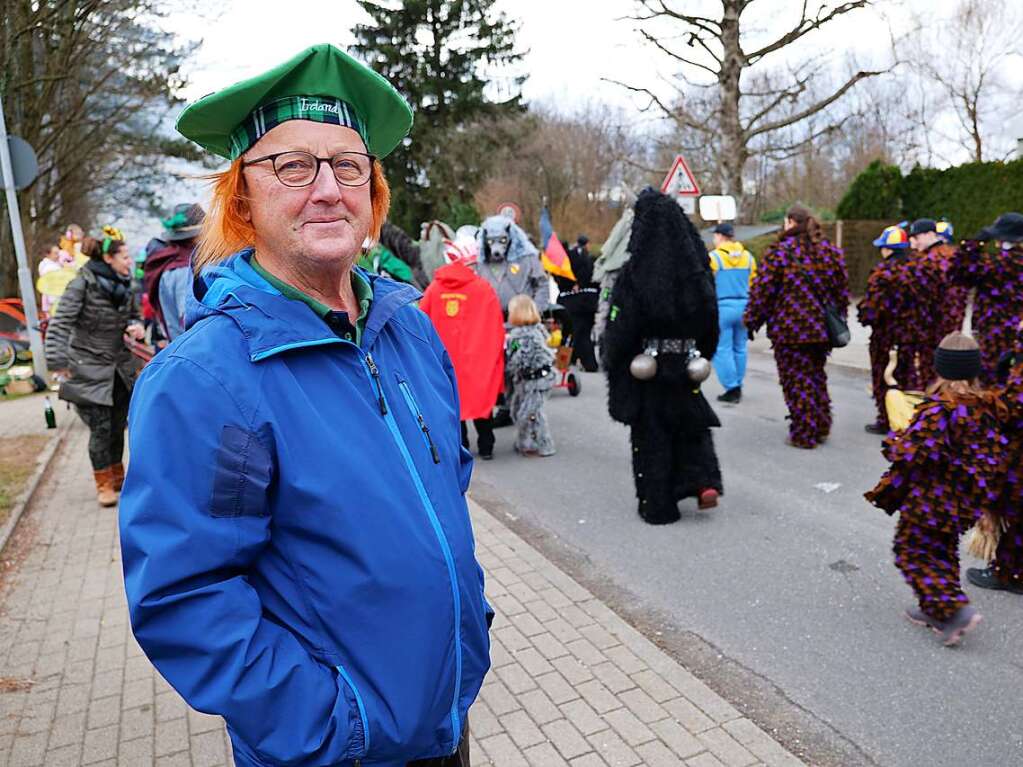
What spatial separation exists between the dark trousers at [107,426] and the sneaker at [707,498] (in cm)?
424

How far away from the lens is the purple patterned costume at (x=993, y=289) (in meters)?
6.71

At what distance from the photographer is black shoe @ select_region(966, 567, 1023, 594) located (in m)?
4.19

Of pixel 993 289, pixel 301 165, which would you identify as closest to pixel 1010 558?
pixel 993 289

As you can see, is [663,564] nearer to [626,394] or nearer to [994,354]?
[626,394]

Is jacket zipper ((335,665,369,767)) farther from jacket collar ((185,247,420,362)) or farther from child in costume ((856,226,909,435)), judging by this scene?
child in costume ((856,226,909,435))

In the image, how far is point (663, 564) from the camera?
4.80 m

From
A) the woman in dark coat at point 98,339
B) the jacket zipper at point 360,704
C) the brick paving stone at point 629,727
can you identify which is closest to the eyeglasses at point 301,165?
the jacket zipper at point 360,704

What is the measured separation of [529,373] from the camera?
729 centimetres

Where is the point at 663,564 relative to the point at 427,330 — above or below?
below

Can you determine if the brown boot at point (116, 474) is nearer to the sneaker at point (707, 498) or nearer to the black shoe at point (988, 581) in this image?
the sneaker at point (707, 498)

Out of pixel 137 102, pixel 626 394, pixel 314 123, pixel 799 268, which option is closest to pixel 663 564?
pixel 626 394

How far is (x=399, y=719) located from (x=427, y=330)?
2.92 feet

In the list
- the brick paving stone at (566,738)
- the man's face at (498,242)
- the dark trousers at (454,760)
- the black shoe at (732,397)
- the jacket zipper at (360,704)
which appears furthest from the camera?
the black shoe at (732,397)

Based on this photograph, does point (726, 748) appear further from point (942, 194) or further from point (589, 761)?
point (942, 194)
